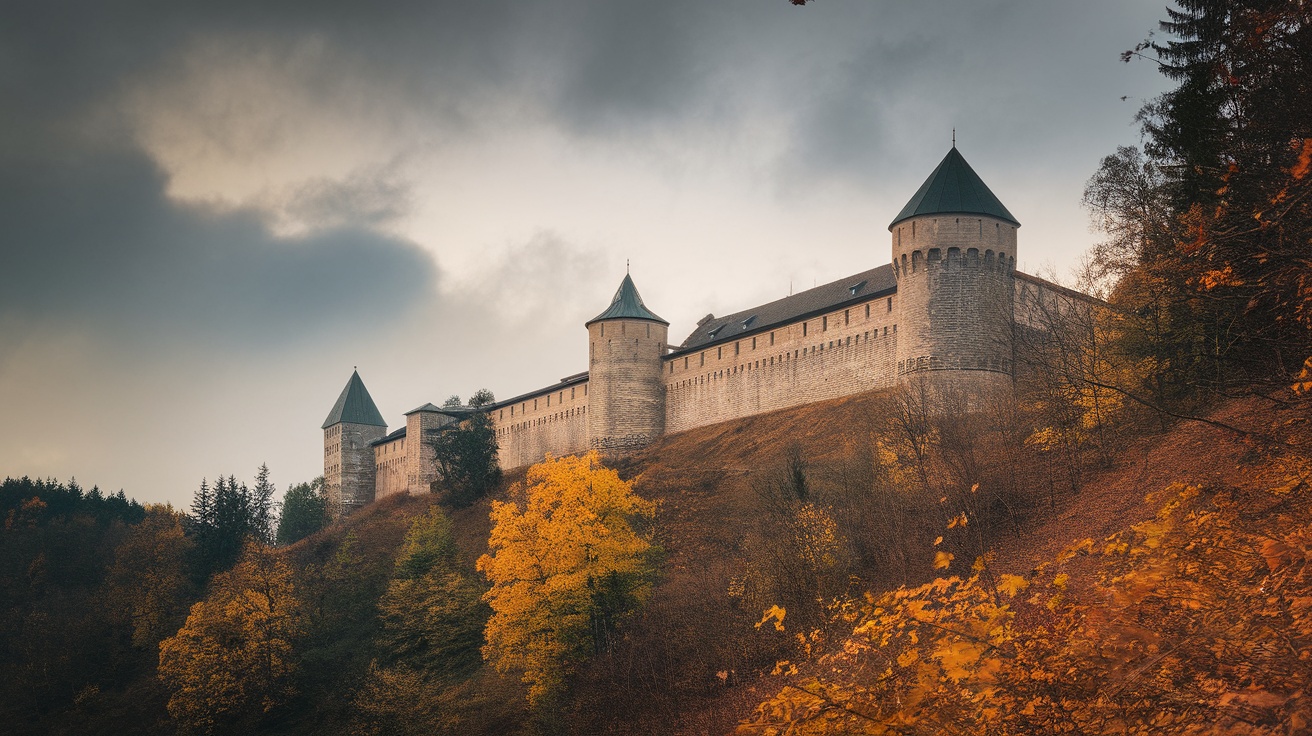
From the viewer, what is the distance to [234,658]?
37.8 meters

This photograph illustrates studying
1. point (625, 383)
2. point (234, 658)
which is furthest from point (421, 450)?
point (234, 658)

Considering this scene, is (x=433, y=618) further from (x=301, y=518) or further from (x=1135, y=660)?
(x=301, y=518)

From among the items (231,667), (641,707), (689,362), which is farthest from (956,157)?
(231,667)

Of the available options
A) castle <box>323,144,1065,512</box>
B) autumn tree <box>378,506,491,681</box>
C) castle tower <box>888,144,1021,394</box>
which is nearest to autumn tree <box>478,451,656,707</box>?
autumn tree <box>378,506,491,681</box>

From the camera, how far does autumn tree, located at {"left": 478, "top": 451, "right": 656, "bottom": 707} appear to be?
90.7 ft

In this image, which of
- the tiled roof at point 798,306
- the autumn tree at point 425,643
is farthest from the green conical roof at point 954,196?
the autumn tree at point 425,643

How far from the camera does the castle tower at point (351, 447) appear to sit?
253ft

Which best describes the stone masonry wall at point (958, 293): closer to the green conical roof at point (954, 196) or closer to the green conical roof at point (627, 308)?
the green conical roof at point (954, 196)

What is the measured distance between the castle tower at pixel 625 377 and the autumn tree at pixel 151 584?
20771mm

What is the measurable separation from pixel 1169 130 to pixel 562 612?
17.7 metres

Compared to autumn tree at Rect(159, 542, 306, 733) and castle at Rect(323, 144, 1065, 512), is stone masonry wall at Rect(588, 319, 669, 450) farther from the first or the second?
autumn tree at Rect(159, 542, 306, 733)

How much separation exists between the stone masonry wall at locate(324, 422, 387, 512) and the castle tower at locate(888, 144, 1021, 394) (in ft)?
148

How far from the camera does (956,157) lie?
151ft

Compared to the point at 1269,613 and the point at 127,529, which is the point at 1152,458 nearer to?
the point at 1269,613
